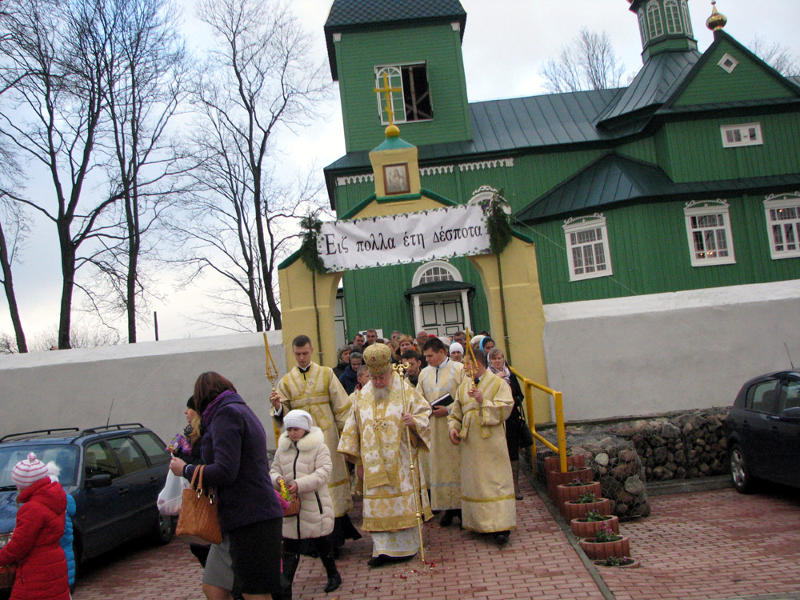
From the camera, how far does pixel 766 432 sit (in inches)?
344

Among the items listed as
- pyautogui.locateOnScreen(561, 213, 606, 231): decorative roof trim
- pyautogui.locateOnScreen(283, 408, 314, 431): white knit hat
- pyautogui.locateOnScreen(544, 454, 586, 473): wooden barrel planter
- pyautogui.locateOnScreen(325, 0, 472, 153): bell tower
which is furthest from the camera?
pyautogui.locateOnScreen(325, 0, 472, 153): bell tower

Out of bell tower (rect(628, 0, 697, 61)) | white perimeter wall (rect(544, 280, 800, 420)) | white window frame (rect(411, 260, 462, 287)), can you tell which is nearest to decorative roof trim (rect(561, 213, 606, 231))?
white window frame (rect(411, 260, 462, 287))

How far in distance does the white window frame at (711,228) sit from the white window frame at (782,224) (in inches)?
43.5

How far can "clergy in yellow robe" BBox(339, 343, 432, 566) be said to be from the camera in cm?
667

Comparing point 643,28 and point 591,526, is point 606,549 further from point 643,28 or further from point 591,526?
point 643,28

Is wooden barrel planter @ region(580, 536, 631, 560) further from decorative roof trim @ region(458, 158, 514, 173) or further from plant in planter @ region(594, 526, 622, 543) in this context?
decorative roof trim @ region(458, 158, 514, 173)

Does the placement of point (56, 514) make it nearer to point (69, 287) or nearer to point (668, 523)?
point (668, 523)

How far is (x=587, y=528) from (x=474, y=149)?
55.8 feet

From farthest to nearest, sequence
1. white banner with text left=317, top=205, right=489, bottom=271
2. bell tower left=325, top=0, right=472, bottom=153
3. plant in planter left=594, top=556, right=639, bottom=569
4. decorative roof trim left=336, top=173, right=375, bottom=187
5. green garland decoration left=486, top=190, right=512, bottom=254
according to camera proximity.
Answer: bell tower left=325, top=0, right=472, bottom=153
decorative roof trim left=336, top=173, right=375, bottom=187
white banner with text left=317, top=205, right=489, bottom=271
green garland decoration left=486, top=190, right=512, bottom=254
plant in planter left=594, top=556, right=639, bottom=569

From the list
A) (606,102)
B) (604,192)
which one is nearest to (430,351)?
(604,192)

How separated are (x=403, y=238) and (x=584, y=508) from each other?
16.6ft

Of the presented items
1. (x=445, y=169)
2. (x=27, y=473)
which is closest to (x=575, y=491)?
(x=27, y=473)

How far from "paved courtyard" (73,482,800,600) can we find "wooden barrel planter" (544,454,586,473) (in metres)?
0.42

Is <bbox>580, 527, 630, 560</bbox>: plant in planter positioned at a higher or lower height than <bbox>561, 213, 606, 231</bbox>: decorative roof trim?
lower
